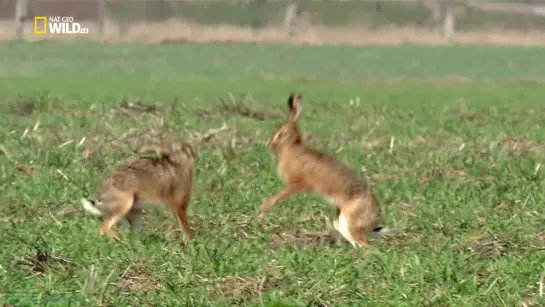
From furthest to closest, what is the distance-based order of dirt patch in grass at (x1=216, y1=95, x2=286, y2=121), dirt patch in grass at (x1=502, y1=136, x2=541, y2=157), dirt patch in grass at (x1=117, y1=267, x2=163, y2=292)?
1. dirt patch in grass at (x1=216, y1=95, x2=286, y2=121)
2. dirt patch in grass at (x1=502, y1=136, x2=541, y2=157)
3. dirt patch in grass at (x1=117, y1=267, x2=163, y2=292)

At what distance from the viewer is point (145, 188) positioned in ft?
30.3

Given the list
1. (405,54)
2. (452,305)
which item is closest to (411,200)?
(452,305)

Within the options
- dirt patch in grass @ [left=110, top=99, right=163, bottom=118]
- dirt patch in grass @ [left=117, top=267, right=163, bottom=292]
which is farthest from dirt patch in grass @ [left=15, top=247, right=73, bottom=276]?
dirt patch in grass @ [left=110, top=99, right=163, bottom=118]

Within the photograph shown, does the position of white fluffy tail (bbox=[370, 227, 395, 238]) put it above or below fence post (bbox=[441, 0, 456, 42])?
above

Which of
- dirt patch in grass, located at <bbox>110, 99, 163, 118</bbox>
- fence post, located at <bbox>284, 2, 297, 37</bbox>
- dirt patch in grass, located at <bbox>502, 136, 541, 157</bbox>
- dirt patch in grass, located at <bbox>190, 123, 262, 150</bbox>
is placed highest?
dirt patch in grass, located at <bbox>502, 136, 541, 157</bbox>

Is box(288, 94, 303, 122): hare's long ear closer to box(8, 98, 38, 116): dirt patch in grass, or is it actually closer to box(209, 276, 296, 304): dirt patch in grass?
box(209, 276, 296, 304): dirt patch in grass

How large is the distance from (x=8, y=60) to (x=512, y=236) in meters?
21.2

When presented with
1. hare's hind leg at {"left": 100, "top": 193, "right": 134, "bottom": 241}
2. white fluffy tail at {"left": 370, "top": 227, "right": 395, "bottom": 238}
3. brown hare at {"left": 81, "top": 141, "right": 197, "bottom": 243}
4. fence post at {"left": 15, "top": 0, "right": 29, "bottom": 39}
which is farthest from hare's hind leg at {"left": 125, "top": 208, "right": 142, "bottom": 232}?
fence post at {"left": 15, "top": 0, "right": 29, "bottom": 39}

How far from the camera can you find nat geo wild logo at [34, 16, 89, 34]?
35625 mm

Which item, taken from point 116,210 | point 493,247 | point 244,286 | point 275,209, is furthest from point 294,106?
point 244,286

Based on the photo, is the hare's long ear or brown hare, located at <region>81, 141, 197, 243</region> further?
the hare's long ear

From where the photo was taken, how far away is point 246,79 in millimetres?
26344

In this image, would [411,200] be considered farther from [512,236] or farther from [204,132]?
[204,132]

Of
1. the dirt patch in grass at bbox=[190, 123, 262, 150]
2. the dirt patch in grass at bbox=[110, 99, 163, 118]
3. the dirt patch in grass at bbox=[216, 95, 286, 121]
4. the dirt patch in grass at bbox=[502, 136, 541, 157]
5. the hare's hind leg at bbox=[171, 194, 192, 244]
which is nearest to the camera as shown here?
the hare's hind leg at bbox=[171, 194, 192, 244]
